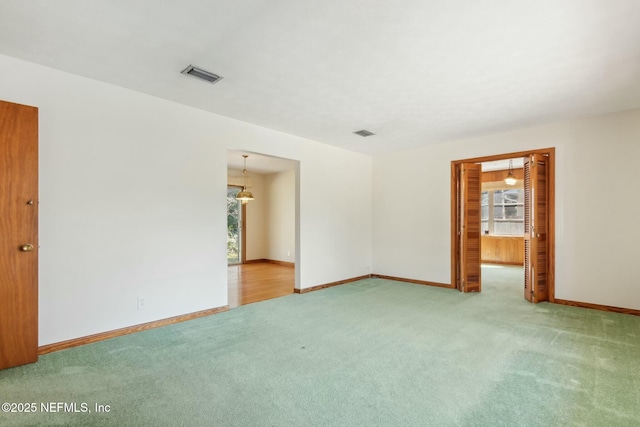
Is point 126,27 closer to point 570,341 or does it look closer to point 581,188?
point 570,341

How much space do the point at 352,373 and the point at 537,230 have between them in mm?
3795

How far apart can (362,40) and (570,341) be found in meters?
3.43

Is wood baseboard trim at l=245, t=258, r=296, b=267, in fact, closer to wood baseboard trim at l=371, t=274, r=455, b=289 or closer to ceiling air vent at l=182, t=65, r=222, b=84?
wood baseboard trim at l=371, t=274, r=455, b=289

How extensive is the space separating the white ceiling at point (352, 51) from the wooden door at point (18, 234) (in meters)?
0.70

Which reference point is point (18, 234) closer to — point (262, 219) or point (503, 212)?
point (262, 219)

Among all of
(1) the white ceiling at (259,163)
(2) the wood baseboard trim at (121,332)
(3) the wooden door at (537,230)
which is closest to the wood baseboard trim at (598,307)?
(3) the wooden door at (537,230)

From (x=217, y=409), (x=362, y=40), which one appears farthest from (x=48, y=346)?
(x=362, y=40)

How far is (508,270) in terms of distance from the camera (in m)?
7.55

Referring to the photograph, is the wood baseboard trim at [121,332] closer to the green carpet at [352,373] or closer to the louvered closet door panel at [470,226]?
the green carpet at [352,373]

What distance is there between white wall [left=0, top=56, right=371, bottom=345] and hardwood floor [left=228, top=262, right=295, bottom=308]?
765 millimetres

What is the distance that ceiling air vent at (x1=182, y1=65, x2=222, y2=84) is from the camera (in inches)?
114

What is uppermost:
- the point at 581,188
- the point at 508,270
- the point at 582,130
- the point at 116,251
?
the point at 582,130

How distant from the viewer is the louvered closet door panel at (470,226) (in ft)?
17.4

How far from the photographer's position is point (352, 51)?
259cm
